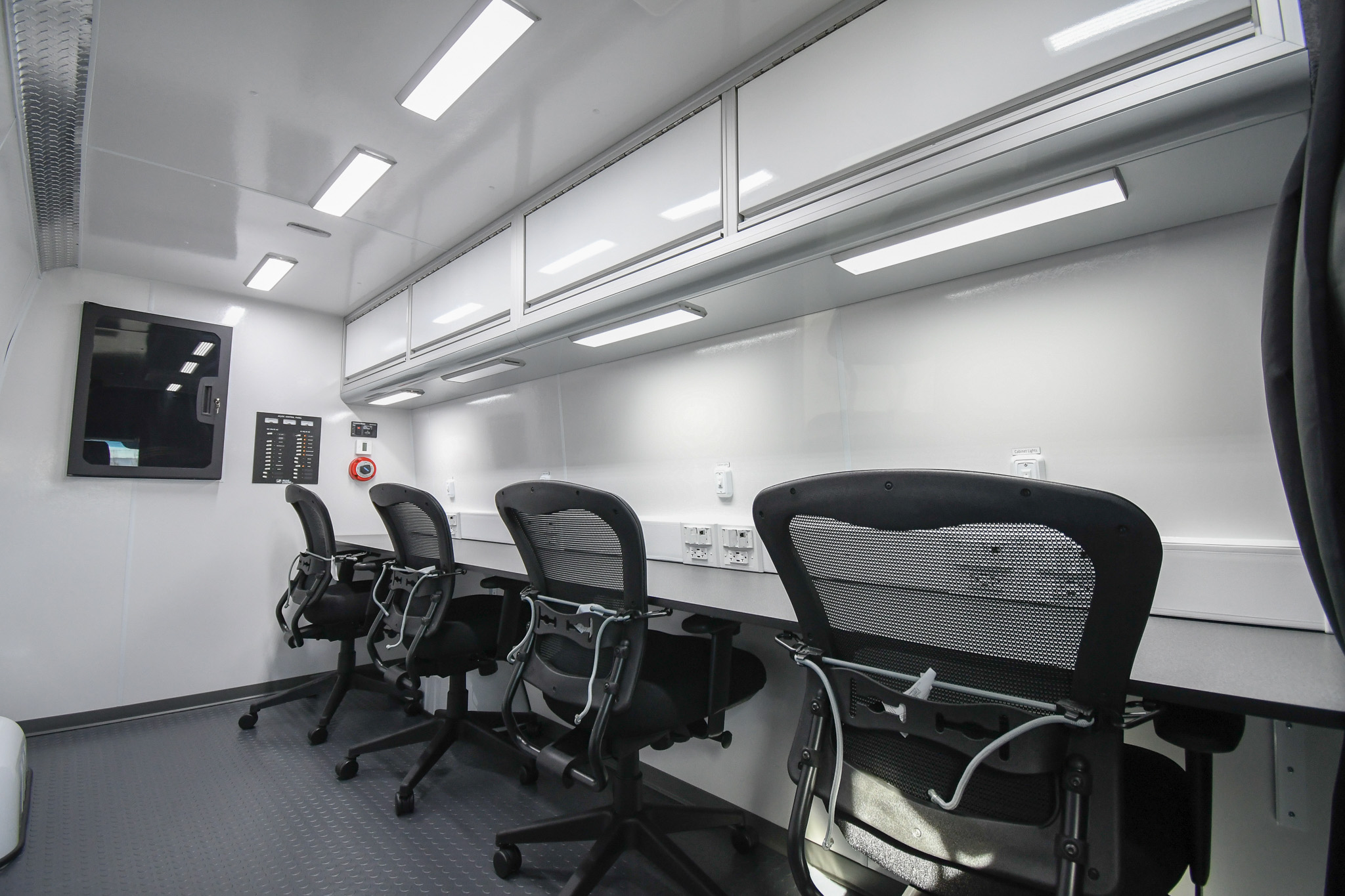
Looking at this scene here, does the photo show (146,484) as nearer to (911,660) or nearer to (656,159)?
(656,159)

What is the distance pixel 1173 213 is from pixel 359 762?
123 inches

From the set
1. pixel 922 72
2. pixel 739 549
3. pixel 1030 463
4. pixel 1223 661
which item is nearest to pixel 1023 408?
pixel 1030 463

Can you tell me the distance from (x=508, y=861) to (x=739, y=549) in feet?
3.69

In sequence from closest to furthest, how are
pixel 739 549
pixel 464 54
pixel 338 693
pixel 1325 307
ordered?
pixel 1325 307 → pixel 464 54 → pixel 739 549 → pixel 338 693

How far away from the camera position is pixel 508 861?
1.54m

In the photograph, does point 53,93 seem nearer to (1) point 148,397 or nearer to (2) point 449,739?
(1) point 148,397

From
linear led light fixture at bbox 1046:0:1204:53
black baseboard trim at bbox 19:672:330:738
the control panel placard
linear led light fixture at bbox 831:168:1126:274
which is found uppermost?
linear led light fixture at bbox 1046:0:1204:53

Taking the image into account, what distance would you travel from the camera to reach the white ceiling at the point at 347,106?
55.6 inches

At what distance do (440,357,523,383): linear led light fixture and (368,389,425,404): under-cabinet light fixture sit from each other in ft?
1.54

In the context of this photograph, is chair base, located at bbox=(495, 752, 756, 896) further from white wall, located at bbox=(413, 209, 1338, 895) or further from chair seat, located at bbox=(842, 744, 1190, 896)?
chair seat, located at bbox=(842, 744, 1190, 896)

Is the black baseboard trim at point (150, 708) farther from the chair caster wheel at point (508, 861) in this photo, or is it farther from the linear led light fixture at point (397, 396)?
the chair caster wheel at point (508, 861)

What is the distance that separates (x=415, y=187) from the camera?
2.16 meters

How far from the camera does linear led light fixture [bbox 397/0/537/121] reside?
1386 mm

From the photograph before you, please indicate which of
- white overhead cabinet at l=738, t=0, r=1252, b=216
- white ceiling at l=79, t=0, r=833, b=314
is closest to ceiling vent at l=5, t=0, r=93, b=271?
white ceiling at l=79, t=0, r=833, b=314
